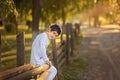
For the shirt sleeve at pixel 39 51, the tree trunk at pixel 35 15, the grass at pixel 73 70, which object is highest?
the tree trunk at pixel 35 15

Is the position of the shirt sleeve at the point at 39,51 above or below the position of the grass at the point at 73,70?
above

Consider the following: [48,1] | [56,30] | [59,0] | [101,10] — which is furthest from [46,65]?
[101,10]

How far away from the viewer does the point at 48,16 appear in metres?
25.4

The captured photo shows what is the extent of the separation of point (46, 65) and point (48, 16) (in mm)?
17914

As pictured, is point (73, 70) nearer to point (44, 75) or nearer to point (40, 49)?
point (44, 75)

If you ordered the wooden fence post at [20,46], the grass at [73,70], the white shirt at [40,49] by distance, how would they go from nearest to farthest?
the wooden fence post at [20,46]
the white shirt at [40,49]
the grass at [73,70]

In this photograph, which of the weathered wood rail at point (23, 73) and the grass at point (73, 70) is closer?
the weathered wood rail at point (23, 73)

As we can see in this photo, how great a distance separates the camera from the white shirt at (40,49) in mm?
6898

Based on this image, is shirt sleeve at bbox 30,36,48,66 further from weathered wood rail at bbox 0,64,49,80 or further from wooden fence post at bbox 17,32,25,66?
wooden fence post at bbox 17,32,25,66

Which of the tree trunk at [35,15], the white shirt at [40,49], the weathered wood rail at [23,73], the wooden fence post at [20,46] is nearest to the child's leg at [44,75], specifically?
the weathered wood rail at [23,73]

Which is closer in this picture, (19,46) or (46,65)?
(19,46)

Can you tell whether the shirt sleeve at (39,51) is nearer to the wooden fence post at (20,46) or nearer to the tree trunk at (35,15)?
the wooden fence post at (20,46)

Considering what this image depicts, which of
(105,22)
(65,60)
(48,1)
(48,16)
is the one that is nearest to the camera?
(65,60)

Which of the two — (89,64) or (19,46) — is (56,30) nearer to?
(19,46)
